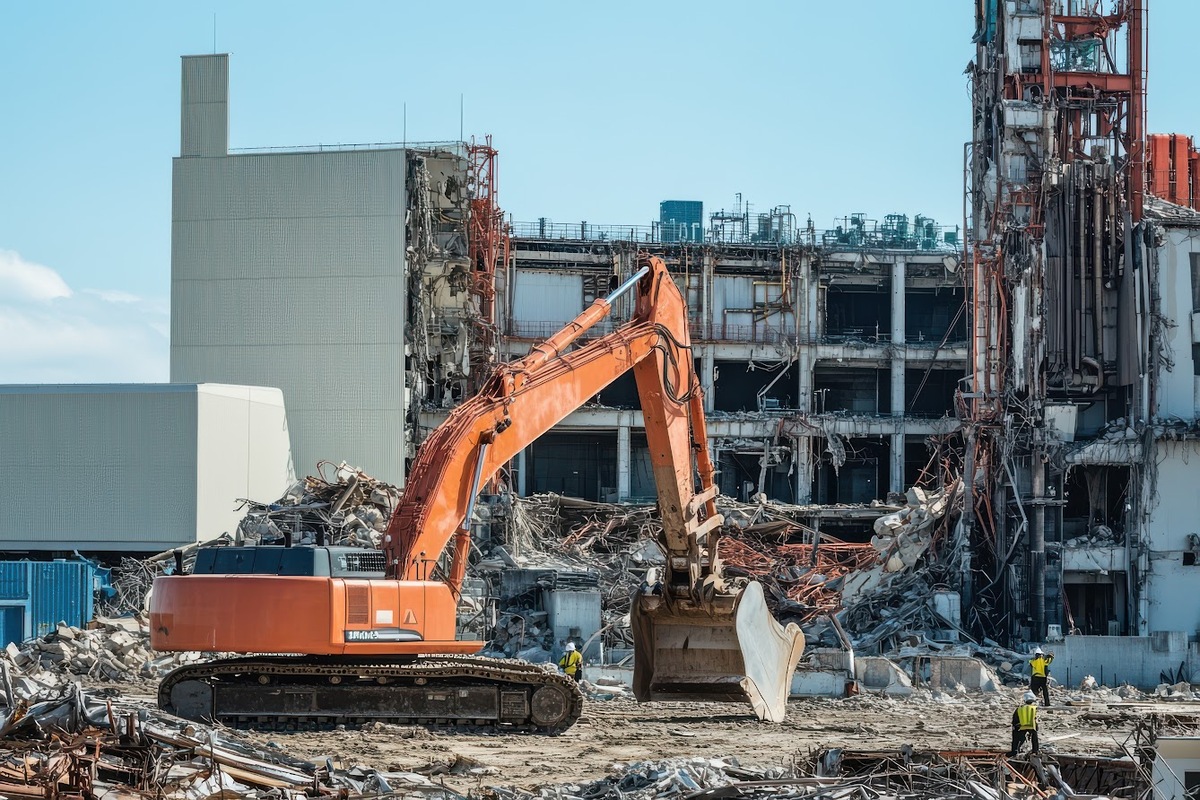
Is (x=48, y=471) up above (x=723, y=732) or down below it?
above

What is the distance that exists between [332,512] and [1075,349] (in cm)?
1850

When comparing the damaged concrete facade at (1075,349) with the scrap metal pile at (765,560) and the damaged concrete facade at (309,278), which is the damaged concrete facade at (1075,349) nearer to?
the scrap metal pile at (765,560)

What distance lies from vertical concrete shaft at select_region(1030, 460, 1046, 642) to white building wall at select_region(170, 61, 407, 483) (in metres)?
20.9

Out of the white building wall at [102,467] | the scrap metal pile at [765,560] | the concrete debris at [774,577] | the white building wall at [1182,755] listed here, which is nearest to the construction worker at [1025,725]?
the white building wall at [1182,755]

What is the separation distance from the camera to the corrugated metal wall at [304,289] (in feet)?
172

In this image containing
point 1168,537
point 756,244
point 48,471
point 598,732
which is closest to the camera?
point 598,732

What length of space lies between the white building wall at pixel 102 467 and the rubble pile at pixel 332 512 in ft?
9.58

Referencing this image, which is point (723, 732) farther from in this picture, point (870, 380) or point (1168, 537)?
point (870, 380)

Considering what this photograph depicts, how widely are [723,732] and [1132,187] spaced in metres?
23.2

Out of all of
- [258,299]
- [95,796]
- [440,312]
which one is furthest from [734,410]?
[95,796]

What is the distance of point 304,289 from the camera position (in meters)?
53.1

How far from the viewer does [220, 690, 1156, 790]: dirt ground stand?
19.9 metres

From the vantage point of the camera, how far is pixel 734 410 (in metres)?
63.8

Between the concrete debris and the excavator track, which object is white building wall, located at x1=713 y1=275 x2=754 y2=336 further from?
the excavator track
